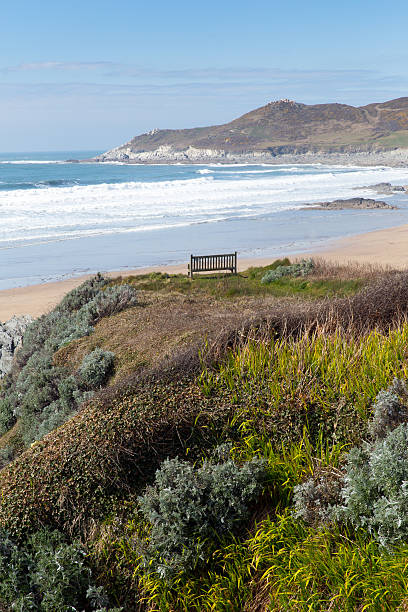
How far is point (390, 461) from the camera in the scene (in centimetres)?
345

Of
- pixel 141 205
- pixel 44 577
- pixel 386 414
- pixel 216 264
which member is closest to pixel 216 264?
pixel 216 264

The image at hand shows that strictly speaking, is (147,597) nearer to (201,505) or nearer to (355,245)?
(201,505)

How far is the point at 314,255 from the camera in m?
23.8

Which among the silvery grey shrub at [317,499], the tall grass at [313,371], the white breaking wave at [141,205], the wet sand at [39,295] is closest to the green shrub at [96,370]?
the tall grass at [313,371]

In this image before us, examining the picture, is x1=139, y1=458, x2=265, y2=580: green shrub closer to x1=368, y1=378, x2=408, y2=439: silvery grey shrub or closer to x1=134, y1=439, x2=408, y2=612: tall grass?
x1=134, y1=439, x2=408, y2=612: tall grass

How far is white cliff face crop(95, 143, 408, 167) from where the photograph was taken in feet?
415

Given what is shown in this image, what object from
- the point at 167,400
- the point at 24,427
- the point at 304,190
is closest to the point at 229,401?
the point at 167,400

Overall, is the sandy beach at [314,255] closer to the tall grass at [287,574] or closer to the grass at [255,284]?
the grass at [255,284]

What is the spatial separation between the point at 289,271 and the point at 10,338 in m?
7.31

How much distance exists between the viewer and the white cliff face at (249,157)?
415 feet

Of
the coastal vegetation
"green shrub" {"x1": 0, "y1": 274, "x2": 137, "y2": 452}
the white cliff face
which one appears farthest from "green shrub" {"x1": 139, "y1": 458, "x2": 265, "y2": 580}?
the white cliff face

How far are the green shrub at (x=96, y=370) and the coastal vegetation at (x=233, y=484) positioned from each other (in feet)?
2.98

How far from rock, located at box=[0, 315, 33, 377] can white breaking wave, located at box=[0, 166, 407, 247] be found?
666 inches

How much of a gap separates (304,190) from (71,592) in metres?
58.1
